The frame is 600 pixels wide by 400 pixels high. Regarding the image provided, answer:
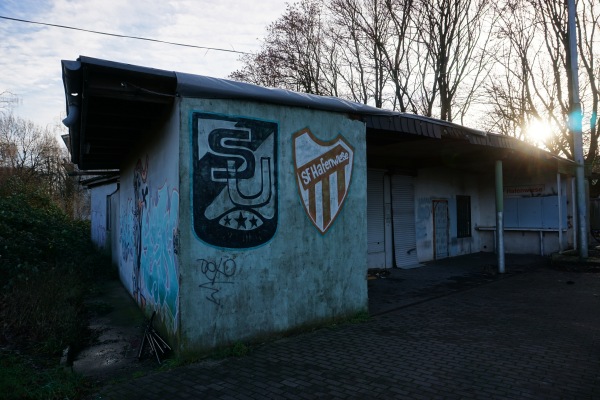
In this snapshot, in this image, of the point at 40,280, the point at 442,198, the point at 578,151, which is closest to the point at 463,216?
the point at 442,198

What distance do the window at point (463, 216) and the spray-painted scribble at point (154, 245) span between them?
1108cm

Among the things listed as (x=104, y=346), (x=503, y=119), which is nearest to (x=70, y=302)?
(x=104, y=346)

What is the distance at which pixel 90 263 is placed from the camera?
11750 mm

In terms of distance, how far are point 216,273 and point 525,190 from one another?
44.2 ft

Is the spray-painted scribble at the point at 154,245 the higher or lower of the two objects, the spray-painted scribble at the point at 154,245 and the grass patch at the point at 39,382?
the higher

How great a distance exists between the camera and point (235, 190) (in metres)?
5.39

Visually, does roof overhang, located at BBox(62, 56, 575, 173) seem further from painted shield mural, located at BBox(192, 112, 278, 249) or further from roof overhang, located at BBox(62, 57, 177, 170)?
painted shield mural, located at BBox(192, 112, 278, 249)

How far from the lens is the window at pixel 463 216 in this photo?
1487 cm

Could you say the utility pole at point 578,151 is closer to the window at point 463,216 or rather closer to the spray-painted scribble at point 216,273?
the window at point 463,216

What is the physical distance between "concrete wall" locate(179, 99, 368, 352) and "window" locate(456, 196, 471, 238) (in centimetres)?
918

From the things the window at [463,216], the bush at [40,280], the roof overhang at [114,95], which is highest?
the roof overhang at [114,95]

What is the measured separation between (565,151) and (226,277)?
21.6 metres

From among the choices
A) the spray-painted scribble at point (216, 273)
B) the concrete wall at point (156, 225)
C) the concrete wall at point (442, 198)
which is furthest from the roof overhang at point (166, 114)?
the spray-painted scribble at point (216, 273)

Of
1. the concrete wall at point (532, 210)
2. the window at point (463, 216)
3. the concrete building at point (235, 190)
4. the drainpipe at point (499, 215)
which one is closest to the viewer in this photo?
the concrete building at point (235, 190)
